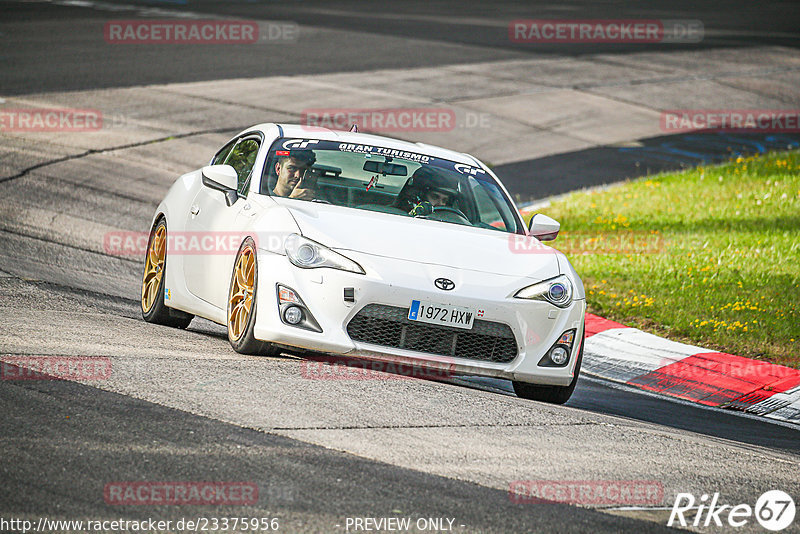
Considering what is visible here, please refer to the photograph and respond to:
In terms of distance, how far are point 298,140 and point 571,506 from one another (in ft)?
14.0

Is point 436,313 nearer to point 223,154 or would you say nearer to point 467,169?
point 467,169

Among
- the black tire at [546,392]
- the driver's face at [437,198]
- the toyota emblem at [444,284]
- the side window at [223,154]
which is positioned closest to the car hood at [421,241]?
the toyota emblem at [444,284]

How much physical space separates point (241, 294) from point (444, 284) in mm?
1338

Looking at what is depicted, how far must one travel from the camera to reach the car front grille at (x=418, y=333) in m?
7.14

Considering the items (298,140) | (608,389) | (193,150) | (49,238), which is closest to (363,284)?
(298,140)

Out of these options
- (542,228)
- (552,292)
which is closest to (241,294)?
(552,292)

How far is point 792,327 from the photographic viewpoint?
10.5 metres

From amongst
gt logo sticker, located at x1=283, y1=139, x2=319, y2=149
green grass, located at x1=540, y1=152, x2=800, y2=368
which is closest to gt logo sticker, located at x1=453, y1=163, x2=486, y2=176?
gt logo sticker, located at x1=283, y1=139, x2=319, y2=149

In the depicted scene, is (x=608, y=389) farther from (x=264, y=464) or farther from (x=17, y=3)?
(x=17, y=3)

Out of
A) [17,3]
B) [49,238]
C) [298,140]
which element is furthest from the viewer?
[17,3]

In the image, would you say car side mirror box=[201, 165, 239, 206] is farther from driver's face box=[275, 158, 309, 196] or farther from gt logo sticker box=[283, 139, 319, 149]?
gt logo sticker box=[283, 139, 319, 149]

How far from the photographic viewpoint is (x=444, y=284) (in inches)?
284

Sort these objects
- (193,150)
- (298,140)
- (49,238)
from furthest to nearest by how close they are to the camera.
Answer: (193,150) < (49,238) < (298,140)

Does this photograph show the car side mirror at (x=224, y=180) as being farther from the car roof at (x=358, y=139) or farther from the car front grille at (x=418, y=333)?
the car front grille at (x=418, y=333)
